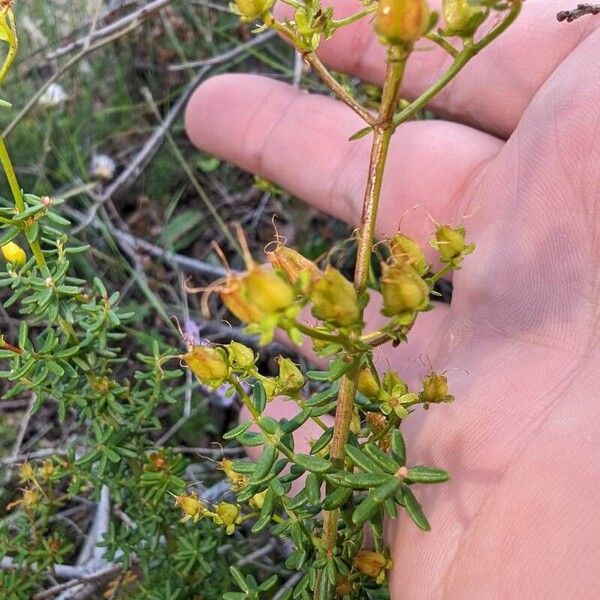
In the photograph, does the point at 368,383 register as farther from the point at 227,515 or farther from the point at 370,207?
the point at 227,515

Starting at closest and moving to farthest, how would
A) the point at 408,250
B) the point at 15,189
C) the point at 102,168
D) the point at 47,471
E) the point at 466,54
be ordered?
1. the point at 466,54
2. the point at 408,250
3. the point at 15,189
4. the point at 47,471
5. the point at 102,168

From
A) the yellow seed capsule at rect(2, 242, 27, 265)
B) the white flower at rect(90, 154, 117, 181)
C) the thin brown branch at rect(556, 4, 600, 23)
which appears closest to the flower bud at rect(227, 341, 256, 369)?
the yellow seed capsule at rect(2, 242, 27, 265)

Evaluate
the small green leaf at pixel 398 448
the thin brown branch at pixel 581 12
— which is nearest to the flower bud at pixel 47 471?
the small green leaf at pixel 398 448

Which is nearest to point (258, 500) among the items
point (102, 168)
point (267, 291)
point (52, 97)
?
point (267, 291)

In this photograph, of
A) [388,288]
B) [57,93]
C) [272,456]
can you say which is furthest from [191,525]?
[57,93]

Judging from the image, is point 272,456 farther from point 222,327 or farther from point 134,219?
point 134,219
